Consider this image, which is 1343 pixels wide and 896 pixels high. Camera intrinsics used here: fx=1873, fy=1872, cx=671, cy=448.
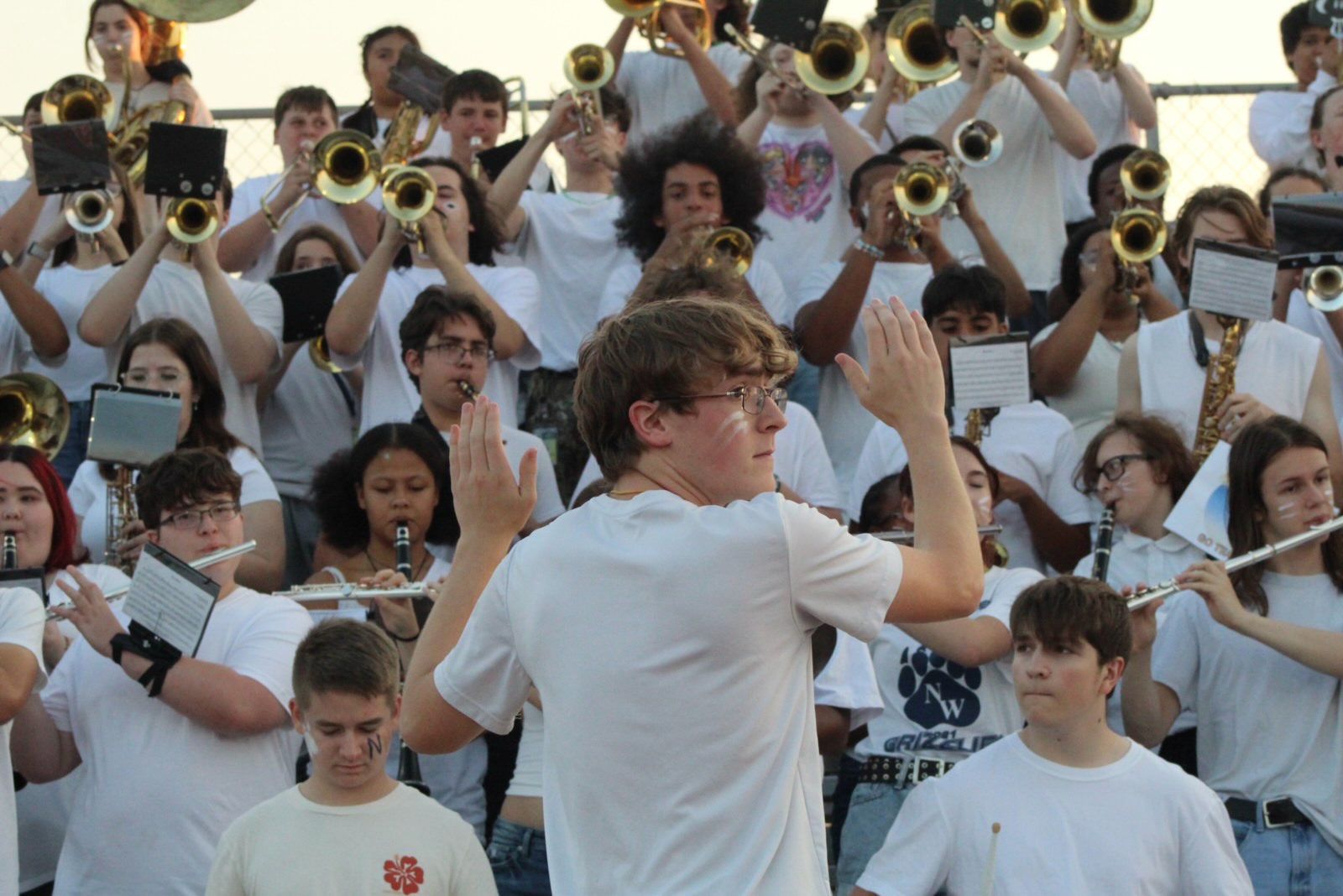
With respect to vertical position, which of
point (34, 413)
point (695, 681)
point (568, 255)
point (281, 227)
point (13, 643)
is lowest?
point (13, 643)

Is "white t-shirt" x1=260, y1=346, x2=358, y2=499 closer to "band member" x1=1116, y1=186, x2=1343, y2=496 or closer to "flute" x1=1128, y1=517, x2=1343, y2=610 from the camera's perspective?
"band member" x1=1116, y1=186, x2=1343, y2=496

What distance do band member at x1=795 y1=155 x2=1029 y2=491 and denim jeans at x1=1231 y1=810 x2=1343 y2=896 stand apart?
2.48 metres

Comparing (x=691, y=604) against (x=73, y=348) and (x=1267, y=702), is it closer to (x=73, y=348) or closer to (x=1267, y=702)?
(x=1267, y=702)

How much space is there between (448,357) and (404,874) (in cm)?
258

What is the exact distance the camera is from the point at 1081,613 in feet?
15.6

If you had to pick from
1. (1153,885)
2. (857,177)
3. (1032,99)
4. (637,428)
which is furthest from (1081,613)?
(1032,99)

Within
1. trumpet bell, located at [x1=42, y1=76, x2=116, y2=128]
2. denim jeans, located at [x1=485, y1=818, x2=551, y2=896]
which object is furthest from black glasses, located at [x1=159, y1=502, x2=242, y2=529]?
trumpet bell, located at [x1=42, y1=76, x2=116, y2=128]

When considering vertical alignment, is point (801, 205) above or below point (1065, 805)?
above

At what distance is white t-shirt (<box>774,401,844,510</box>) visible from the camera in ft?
20.9

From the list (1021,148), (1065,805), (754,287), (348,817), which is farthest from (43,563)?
(1021,148)

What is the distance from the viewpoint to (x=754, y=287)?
298 inches

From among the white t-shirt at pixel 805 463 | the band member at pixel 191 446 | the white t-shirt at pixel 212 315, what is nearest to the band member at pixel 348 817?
the band member at pixel 191 446

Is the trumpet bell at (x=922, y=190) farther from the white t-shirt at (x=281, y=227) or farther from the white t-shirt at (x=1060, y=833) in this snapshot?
the white t-shirt at (x=1060, y=833)

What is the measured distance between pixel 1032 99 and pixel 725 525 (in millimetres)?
6500
